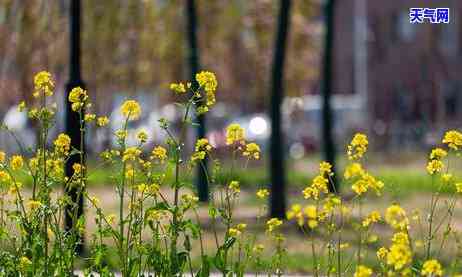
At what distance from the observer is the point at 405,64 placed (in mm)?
49906

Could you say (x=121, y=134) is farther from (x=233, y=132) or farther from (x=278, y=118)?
(x=278, y=118)

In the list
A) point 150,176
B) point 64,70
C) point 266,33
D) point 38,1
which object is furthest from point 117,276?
point 64,70

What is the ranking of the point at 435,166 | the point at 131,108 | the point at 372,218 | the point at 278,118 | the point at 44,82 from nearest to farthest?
the point at 372,218
the point at 131,108
the point at 435,166
the point at 44,82
the point at 278,118

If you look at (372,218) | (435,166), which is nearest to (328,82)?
(435,166)

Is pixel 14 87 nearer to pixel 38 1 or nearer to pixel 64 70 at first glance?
pixel 64 70

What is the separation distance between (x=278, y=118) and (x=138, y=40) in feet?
52.1

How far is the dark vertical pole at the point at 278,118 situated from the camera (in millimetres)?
13656

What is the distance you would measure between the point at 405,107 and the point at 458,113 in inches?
84.9

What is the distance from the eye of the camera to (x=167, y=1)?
2533cm

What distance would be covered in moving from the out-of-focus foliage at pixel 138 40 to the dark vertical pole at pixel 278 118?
7804mm

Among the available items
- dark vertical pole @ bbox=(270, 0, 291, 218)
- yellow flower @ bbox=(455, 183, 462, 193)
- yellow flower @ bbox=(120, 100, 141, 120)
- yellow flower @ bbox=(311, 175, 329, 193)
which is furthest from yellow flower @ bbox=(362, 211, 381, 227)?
dark vertical pole @ bbox=(270, 0, 291, 218)

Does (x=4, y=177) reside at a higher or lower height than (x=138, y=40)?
lower

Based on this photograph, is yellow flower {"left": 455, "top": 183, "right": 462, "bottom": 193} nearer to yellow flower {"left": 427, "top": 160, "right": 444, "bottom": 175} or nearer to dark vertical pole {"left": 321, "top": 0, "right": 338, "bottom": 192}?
yellow flower {"left": 427, "top": 160, "right": 444, "bottom": 175}

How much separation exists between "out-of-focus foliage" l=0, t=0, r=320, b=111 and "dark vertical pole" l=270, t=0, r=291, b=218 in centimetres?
780
